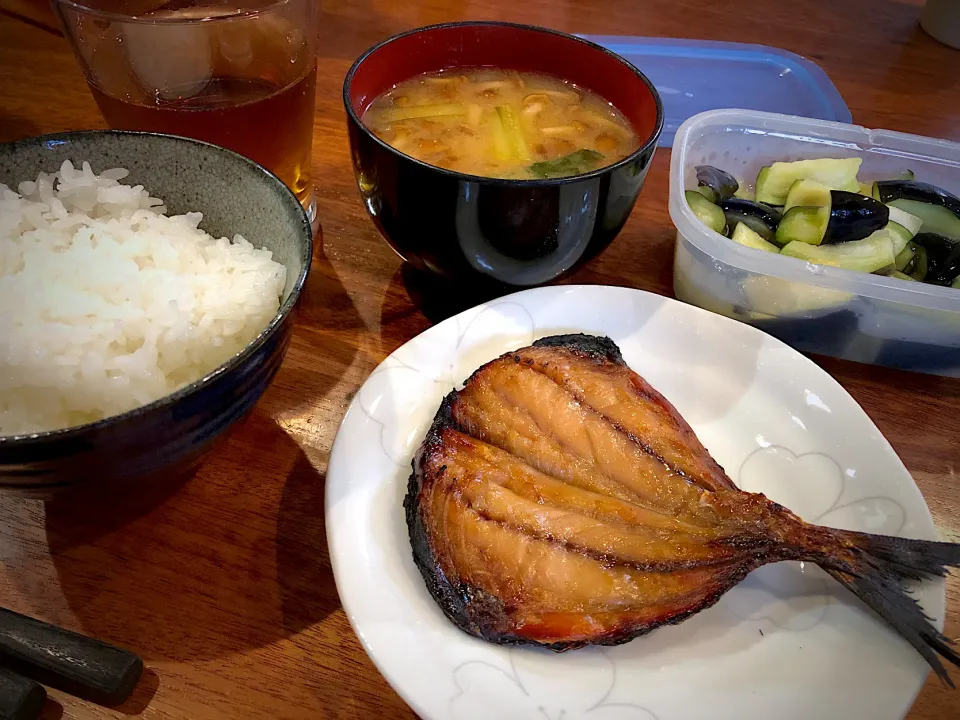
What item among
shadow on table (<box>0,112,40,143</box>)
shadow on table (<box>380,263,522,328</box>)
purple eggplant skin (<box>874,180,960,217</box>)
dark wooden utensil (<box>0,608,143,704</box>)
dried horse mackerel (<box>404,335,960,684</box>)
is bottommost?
dark wooden utensil (<box>0,608,143,704</box>)

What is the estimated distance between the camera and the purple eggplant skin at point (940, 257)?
5.01ft

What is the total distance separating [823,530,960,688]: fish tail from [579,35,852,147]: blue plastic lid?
1.62 m

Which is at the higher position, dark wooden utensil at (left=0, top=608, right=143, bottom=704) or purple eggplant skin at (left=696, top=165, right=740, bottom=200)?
purple eggplant skin at (left=696, top=165, right=740, bottom=200)

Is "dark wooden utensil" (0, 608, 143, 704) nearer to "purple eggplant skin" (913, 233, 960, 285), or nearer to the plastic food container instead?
the plastic food container

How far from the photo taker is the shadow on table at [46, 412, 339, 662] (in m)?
1.01

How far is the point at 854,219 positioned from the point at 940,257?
27 cm

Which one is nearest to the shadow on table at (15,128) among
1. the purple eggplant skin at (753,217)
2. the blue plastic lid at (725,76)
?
the blue plastic lid at (725,76)

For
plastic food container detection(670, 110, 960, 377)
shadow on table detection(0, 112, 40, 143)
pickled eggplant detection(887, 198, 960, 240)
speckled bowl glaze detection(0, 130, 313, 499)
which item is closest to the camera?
speckled bowl glaze detection(0, 130, 313, 499)

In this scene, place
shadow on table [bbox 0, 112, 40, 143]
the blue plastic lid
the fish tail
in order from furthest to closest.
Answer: the blue plastic lid
shadow on table [bbox 0, 112, 40, 143]
the fish tail

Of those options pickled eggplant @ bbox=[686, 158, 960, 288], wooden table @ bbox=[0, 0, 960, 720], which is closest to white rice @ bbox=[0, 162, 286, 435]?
wooden table @ bbox=[0, 0, 960, 720]

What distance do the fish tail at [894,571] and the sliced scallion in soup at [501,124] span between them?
823 mm

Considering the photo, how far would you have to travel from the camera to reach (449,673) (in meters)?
0.90

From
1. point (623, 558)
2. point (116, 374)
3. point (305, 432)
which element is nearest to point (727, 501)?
point (623, 558)

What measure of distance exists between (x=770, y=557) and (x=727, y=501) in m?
0.10
